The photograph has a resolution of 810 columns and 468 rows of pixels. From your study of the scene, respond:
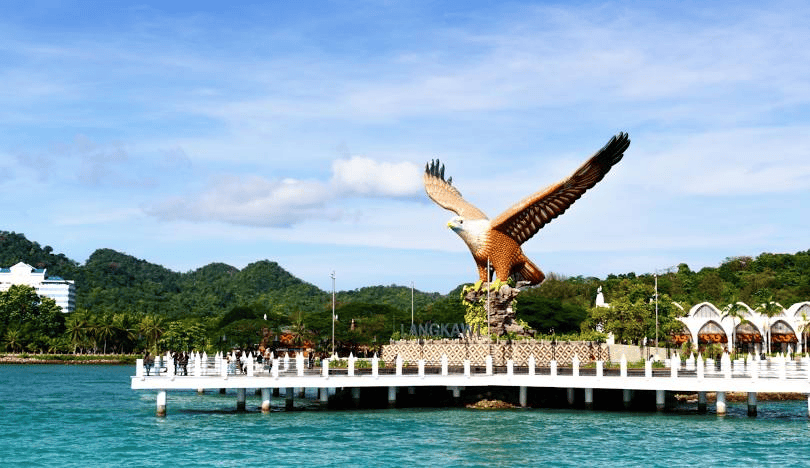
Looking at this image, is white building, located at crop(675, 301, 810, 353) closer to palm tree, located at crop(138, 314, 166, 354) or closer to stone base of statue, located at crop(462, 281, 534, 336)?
stone base of statue, located at crop(462, 281, 534, 336)

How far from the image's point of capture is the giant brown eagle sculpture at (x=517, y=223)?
5300cm

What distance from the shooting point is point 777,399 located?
5966 centimetres

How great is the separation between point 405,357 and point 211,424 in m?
13.8

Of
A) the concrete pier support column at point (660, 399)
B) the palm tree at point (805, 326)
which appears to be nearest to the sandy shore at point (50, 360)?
the palm tree at point (805, 326)

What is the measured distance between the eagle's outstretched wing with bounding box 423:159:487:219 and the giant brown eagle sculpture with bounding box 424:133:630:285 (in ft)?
0.27

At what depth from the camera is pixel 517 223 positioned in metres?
55.8

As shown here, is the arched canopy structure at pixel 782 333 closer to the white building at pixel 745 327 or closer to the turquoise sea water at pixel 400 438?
the white building at pixel 745 327

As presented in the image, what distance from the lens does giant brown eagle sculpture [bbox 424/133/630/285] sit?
2087 inches

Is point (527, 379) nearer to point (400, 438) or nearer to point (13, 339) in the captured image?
point (400, 438)

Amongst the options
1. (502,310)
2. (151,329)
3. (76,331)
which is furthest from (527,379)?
(76,331)

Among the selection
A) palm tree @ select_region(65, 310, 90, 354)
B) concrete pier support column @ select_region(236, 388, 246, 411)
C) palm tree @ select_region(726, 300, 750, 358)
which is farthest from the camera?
palm tree @ select_region(65, 310, 90, 354)

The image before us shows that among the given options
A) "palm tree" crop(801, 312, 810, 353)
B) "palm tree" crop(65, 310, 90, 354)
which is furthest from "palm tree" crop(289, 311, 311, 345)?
"palm tree" crop(801, 312, 810, 353)

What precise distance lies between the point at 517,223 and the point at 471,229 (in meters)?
2.69

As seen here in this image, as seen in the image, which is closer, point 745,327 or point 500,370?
point 500,370
